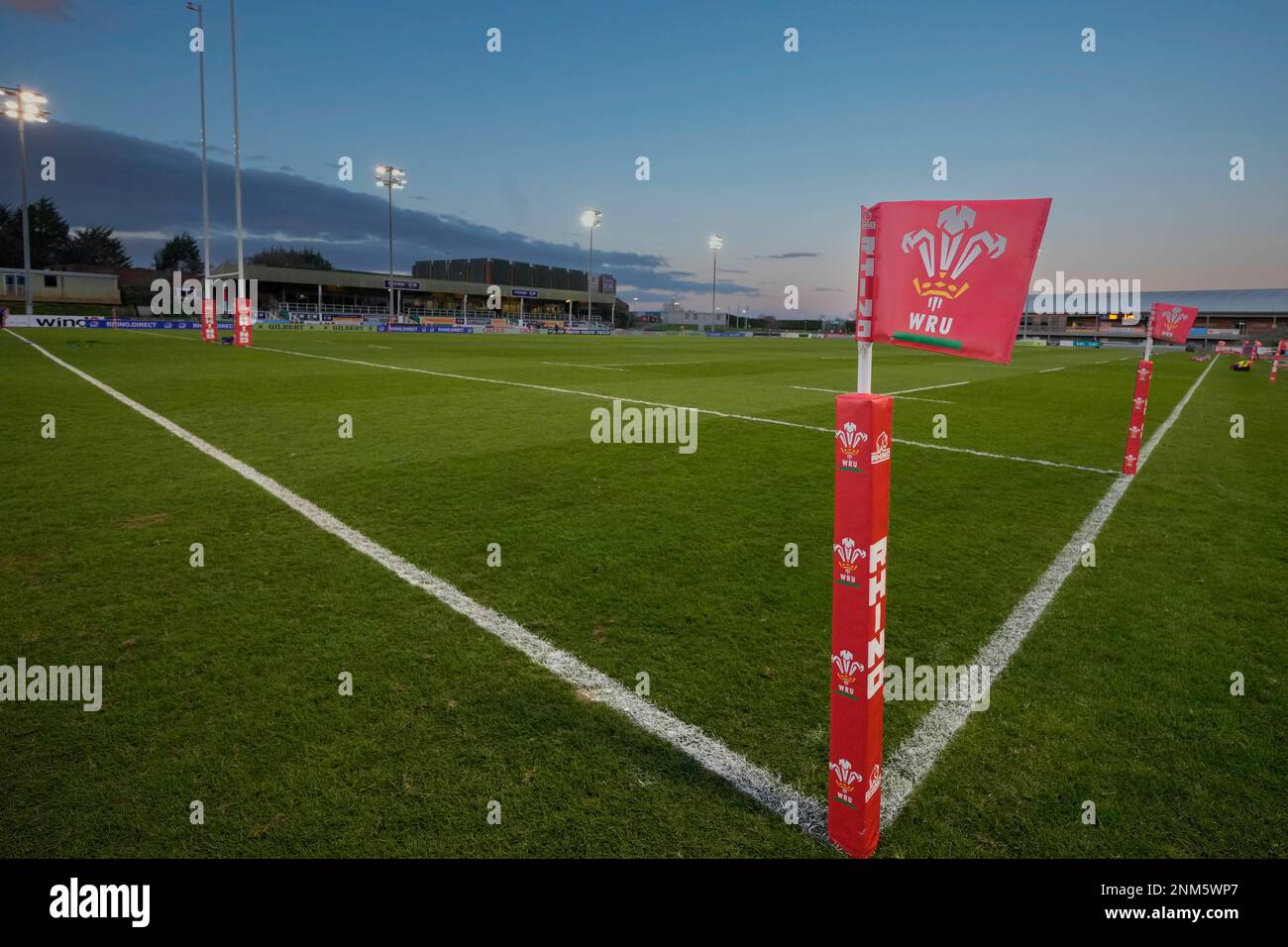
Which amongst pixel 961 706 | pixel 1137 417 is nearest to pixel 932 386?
pixel 1137 417

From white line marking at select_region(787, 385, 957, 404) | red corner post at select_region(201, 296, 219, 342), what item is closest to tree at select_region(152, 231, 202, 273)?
red corner post at select_region(201, 296, 219, 342)

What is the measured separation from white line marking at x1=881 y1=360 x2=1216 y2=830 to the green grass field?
0.07 metres

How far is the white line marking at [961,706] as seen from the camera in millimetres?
2879

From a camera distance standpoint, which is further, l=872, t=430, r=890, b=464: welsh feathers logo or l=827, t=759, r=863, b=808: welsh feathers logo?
l=827, t=759, r=863, b=808: welsh feathers logo

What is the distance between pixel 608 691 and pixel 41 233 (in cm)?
12101

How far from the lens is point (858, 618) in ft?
7.84

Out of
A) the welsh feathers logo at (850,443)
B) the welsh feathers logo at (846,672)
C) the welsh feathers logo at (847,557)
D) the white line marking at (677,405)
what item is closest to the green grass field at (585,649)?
the white line marking at (677,405)

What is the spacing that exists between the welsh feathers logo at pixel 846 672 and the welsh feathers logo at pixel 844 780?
240 mm

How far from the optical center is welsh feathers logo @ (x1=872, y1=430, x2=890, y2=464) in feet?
7.44

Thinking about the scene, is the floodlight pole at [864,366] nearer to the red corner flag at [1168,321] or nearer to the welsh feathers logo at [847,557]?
the welsh feathers logo at [847,557]

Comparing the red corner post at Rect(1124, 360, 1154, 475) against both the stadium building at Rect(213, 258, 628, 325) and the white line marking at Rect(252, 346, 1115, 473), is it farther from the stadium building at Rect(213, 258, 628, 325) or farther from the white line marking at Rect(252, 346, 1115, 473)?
the stadium building at Rect(213, 258, 628, 325)

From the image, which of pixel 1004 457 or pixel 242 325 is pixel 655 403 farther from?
pixel 242 325

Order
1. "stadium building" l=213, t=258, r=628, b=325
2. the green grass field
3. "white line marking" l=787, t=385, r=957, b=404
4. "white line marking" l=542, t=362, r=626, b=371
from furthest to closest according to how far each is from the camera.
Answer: "stadium building" l=213, t=258, r=628, b=325, "white line marking" l=542, t=362, r=626, b=371, "white line marking" l=787, t=385, r=957, b=404, the green grass field
